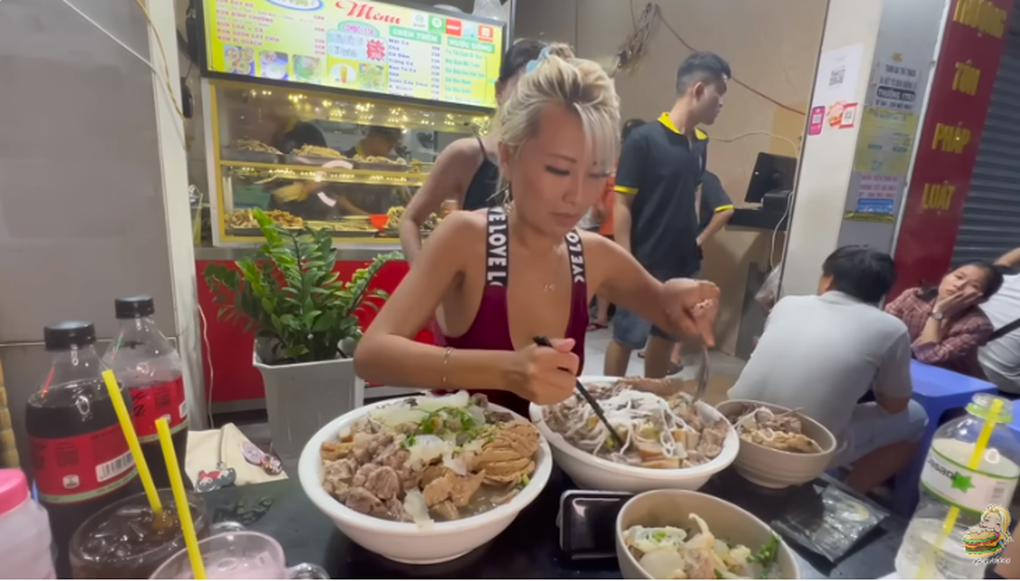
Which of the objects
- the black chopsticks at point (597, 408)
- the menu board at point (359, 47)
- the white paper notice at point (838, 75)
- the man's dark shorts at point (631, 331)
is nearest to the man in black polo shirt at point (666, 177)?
the man's dark shorts at point (631, 331)

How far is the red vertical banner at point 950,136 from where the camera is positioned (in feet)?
7.79

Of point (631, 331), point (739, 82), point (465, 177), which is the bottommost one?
point (631, 331)

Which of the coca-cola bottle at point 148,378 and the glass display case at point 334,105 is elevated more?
the glass display case at point 334,105

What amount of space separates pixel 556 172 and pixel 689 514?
61cm

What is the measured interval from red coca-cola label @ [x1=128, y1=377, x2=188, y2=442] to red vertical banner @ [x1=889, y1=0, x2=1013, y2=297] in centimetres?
313

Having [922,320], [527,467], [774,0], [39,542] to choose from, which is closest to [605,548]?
[527,467]

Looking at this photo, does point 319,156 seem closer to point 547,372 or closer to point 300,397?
point 300,397

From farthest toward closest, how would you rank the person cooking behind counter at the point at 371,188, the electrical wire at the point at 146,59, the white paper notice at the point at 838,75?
the person cooking behind counter at the point at 371,188 → the white paper notice at the point at 838,75 → the electrical wire at the point at 146,59

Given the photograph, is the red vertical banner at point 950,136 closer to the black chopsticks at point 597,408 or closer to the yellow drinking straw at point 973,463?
the yellow drinking straw at point 973,463

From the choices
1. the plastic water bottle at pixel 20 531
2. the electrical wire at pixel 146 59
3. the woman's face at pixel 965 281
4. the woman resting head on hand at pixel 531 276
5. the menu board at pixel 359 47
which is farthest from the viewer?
the menu board at pixel 359 47

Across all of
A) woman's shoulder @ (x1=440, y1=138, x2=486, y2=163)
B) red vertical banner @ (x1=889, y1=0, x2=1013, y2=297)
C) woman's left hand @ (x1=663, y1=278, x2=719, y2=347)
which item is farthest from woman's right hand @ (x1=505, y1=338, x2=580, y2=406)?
red vertical banner @ (x1=889, y1=0, x2=1013, y2=297)

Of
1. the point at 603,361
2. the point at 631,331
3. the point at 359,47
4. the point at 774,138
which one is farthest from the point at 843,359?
the point at 359,47

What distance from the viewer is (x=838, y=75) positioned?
230 centimetres

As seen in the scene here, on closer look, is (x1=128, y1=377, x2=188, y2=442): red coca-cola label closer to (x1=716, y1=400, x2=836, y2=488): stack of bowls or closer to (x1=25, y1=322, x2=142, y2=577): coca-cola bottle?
(x1=25, y1=322, x2=142, y2=577): coca-cola bottle
